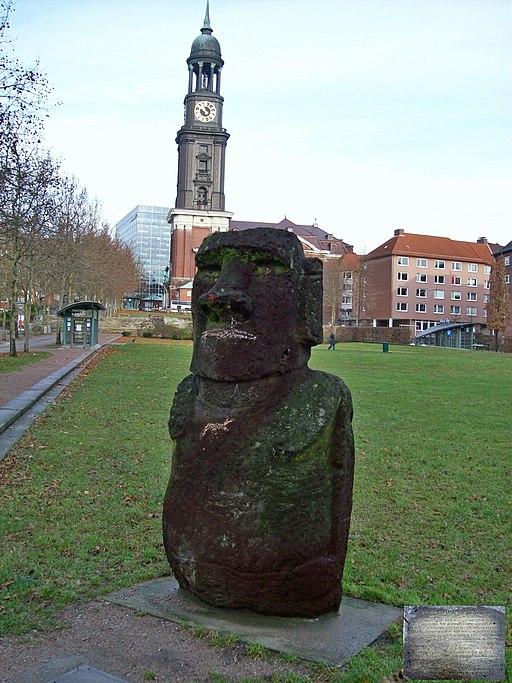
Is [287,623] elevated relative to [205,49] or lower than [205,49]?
lower

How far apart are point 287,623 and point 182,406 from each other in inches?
60.9

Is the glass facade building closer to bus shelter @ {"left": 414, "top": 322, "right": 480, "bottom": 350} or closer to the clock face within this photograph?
the clock face

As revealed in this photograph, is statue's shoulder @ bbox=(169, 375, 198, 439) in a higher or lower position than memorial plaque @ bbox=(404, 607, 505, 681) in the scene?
higher

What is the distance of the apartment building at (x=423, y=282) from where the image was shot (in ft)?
268

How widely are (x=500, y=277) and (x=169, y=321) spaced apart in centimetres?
3035

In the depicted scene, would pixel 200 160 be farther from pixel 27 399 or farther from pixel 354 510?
pixel 354 510

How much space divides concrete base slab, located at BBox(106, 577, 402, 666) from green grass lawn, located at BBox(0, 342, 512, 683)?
0.15 metres

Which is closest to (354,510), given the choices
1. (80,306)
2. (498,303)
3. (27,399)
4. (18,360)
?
(27,399)

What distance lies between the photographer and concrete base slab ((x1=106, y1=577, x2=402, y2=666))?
4035mm

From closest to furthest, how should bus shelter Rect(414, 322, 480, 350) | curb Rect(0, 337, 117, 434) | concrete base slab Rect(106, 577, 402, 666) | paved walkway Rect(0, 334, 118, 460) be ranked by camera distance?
1. concrete base slab Rect(106, 577, 402, 666)
2. paved walkway Rect(0, 334, 118, 460)
3. curb Rect(0, 337, 117, 434)
4. bus shelter Rect(414, 322, 480, 350)

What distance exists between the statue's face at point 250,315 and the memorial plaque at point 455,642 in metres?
1.88

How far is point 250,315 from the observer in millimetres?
4484

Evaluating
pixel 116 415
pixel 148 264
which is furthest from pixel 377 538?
pixel 148 264

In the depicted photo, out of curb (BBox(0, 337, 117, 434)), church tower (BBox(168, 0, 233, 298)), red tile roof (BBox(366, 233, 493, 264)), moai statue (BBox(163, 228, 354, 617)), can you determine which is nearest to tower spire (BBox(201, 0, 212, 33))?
church tower (BBox(168, 0, 233, 298))
